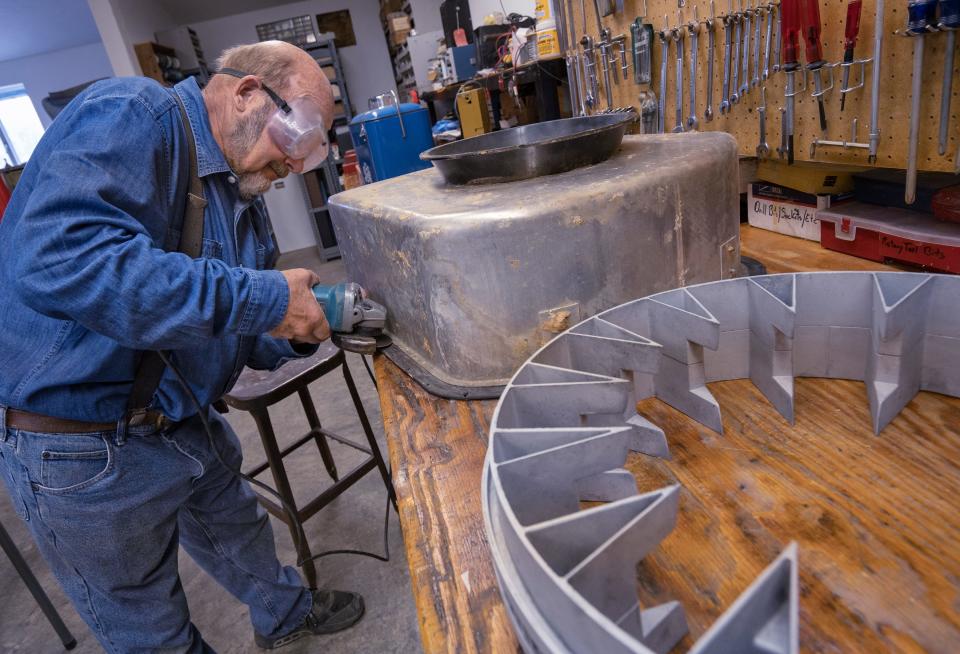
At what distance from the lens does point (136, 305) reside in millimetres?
774

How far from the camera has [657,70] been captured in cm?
182

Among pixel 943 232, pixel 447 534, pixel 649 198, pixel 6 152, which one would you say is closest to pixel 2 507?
pixel 447 534

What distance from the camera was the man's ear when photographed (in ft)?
3.28

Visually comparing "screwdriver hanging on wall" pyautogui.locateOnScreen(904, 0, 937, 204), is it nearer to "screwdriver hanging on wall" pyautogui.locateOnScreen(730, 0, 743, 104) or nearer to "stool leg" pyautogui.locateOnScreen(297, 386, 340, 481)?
"screwdriver hanging on wall" pyautogui.locateOnScreen(730, 0, 743, 104)

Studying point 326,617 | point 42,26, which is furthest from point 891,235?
point 42,26

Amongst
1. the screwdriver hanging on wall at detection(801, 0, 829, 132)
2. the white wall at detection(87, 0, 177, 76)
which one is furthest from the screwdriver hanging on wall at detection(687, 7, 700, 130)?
the white wall at detection(87, 0, 177, 76)

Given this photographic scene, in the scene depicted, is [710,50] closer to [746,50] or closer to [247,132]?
[746,50]

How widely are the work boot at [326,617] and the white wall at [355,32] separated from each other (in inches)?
234

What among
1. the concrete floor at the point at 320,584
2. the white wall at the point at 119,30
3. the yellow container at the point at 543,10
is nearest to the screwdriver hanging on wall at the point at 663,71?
the yellow container at the point at 543,10

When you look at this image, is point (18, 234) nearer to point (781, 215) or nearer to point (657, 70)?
point (781, 215)

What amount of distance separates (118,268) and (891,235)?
145cm

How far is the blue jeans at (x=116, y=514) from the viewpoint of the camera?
3.34ft

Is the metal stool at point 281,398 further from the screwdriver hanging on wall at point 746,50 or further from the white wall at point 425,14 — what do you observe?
the white wall at point 425,14

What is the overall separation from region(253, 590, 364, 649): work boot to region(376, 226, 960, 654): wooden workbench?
114 centimetres
